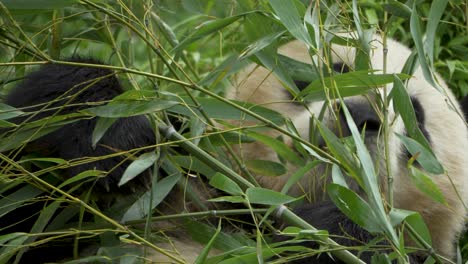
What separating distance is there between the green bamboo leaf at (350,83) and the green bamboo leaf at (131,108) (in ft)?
1.04

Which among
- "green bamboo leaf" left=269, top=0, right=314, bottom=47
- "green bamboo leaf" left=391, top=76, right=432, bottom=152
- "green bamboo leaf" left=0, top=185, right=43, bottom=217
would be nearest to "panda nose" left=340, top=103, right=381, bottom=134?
"green bamboo leaf" left=391, top=76, right=432, bottom=152

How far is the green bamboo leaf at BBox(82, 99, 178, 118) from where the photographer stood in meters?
1.83

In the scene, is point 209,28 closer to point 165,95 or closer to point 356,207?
point 165,95

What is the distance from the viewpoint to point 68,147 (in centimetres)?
209

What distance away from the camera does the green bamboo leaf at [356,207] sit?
5.27 ft

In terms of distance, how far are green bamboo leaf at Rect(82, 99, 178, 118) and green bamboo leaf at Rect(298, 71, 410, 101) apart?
12.5 inches

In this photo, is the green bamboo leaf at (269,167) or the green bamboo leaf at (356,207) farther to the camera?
the green bamboo leaf at (269,167)

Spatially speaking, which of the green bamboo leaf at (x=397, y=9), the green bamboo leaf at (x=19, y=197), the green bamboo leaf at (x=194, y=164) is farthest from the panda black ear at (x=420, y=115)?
the green bamboo leaf at (x=19, y=197)

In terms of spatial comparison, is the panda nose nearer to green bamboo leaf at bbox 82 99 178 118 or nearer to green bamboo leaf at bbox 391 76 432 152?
green bamboo leaf at bbox 391 76 432 152

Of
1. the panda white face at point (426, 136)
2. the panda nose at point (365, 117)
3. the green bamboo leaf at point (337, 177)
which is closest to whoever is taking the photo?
the green bamboo leaf at point (337, 177)

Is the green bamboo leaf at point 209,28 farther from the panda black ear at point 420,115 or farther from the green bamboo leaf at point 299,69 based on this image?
the panda black ear at point 420,115

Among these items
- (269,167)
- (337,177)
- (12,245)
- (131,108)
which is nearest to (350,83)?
(337,177)

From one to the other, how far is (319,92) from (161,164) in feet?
1.43

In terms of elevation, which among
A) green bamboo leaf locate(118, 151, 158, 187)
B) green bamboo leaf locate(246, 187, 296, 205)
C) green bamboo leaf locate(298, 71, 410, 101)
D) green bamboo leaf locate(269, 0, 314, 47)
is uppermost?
green bamboo leaf locate(269, 0, 314, 47)
